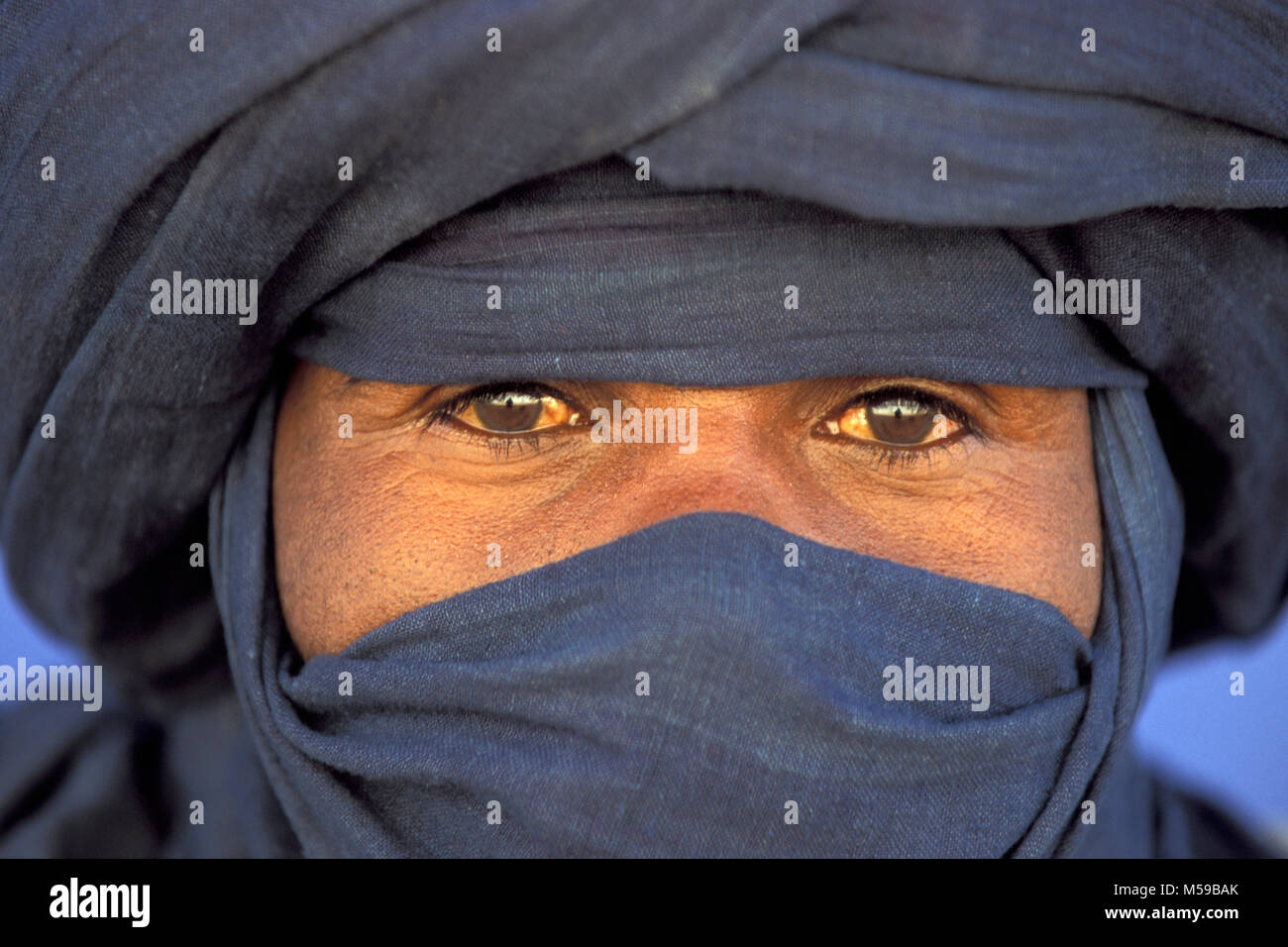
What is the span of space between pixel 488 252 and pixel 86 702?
157 cm

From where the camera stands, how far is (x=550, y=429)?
5.84 ft

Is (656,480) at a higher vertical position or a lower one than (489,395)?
lower

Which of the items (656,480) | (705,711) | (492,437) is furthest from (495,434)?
(705,711)

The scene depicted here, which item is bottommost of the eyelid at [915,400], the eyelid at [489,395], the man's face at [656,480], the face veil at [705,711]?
the face veil at [705,711]

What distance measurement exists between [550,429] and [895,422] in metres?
0.43

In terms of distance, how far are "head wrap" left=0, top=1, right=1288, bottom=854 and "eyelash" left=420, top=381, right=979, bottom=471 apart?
11 cm

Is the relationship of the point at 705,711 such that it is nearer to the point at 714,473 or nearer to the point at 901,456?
the point at 714,473

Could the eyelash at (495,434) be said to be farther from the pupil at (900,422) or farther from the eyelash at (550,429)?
the pupil at (900,422)

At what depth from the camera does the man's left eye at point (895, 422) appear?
178cm

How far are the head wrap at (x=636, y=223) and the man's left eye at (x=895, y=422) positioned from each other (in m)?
0.12

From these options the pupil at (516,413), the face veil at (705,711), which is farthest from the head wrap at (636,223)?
the pupil at (516,413)

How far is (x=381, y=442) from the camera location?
1812 millimetres
